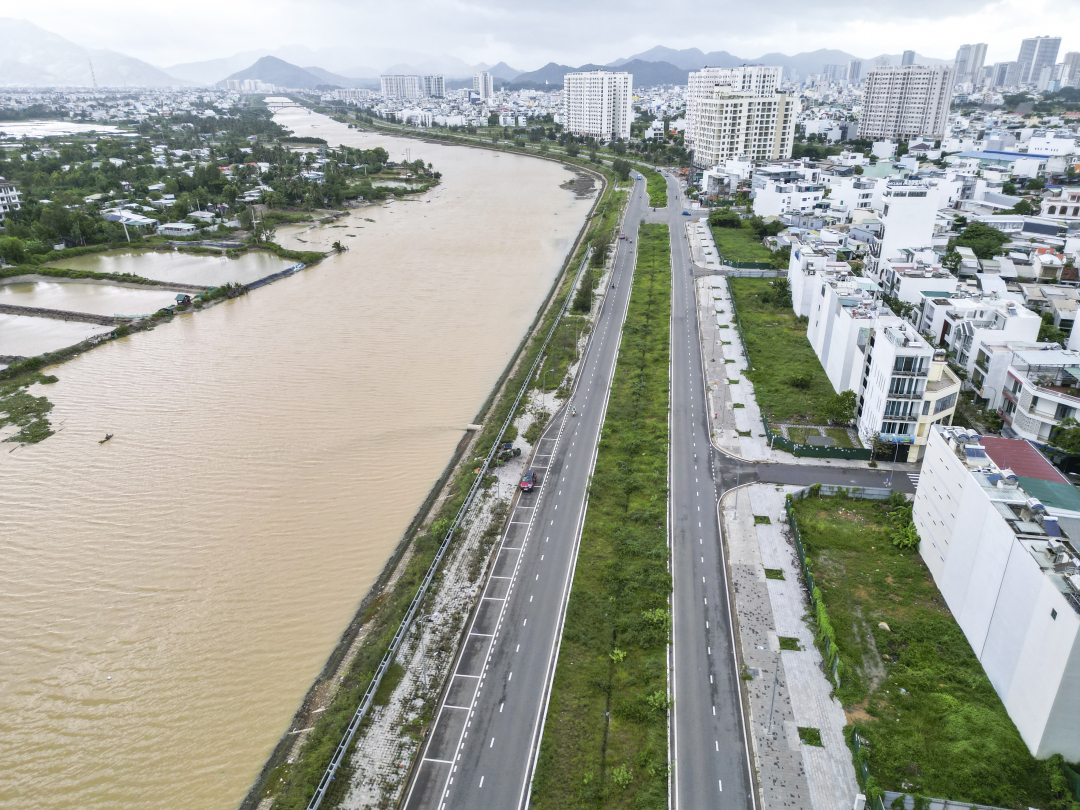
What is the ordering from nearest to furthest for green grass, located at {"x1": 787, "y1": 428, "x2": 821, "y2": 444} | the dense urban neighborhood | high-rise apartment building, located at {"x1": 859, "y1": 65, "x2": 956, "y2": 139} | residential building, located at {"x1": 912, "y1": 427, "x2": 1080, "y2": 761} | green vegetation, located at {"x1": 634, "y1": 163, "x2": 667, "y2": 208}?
residential building, located at {"x1": 912, "y1": 427, "x2": 1080, "y2": 761} → the dense urban neighborhood → green grass, located at {"x1": 787, "y1": 428, "x2": 821, "y2": 444} → green vegetation, located at {"x1": 634, "y1": 163, "x2": 667, "y2": 208} → high-rise apartment building, located at {"x1": 859, "y1": 65, "x2": 956, "y2": 139}

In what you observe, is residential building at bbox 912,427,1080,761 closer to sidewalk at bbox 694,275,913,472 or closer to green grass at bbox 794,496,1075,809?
green grass at bbox 794,496,1075,809

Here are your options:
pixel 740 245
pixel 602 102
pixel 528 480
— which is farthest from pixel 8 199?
pixel 602 102

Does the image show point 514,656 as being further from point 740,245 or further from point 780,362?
point 740,245

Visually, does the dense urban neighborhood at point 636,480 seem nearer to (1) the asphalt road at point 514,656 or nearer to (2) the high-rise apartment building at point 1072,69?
(1) the asphalt road at point 514,656

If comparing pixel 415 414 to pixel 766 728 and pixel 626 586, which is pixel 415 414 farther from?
pixel 766 728

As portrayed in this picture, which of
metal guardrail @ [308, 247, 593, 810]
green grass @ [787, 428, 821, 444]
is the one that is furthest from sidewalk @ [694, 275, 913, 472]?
metal guardrail @ [308, 247, 593, 810]

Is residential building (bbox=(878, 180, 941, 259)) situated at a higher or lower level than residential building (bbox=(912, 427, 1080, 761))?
higher
